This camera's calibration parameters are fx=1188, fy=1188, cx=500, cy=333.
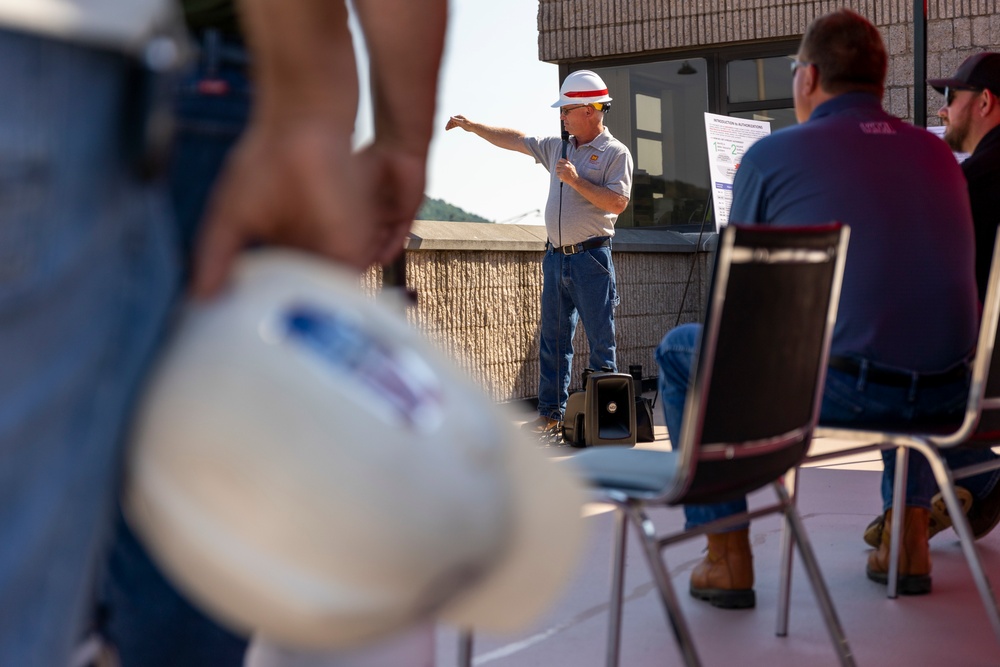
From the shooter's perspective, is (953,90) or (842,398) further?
(953,90)

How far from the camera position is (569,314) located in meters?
5.75

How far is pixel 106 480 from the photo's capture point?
0.61 meters

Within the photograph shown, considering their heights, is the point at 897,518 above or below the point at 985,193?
below

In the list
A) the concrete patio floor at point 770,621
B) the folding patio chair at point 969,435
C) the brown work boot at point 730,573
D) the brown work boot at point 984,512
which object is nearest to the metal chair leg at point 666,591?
the concrete patio floor at point 770,621

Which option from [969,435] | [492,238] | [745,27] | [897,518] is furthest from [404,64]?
[745,27]

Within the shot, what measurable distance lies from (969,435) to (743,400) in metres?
0.78

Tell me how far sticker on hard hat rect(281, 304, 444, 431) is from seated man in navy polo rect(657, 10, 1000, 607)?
2064mm

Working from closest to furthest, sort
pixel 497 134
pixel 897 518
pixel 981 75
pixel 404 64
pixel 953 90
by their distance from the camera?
pixel 404 64 < pixel 897 518 < pixel 981 75 < pixel 953 90 < pixel 497 134

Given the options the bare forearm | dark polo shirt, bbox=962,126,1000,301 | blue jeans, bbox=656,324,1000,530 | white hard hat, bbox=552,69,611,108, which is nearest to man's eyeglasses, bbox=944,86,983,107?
dark polo shirt, bbox=962,126,1000,301

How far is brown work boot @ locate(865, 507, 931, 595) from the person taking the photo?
2.86m

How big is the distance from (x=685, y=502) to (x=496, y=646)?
0.71 metres

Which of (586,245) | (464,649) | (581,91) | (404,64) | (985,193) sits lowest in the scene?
(464,649)

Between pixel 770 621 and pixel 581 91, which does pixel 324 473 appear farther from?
pixel 581 91

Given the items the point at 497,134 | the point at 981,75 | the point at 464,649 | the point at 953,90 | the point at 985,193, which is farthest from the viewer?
the point at 497,134
